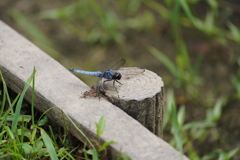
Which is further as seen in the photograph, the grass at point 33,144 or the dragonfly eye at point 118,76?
the dragonfly eye at point 118,76

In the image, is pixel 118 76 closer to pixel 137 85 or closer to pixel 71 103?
pixel 137 85

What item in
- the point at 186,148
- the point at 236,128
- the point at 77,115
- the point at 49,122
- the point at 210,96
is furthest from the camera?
the point at 210,96

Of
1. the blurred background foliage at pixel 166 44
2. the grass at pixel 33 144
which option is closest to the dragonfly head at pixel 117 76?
the grass at pixel 33 144

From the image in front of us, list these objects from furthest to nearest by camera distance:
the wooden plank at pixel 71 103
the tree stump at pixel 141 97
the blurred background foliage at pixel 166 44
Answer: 1. the blurred background foliage at pixel 166 44
2. the tree stump at pixel 141 97
3. the wooden plank at pixel 71 103

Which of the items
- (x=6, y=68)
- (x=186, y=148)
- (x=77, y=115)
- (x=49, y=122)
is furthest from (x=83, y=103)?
(x=186, y=148)

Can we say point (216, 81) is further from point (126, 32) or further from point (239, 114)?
point (126, 32)

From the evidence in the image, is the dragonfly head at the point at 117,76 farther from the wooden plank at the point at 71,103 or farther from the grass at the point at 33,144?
the grass at the point at 33,144
